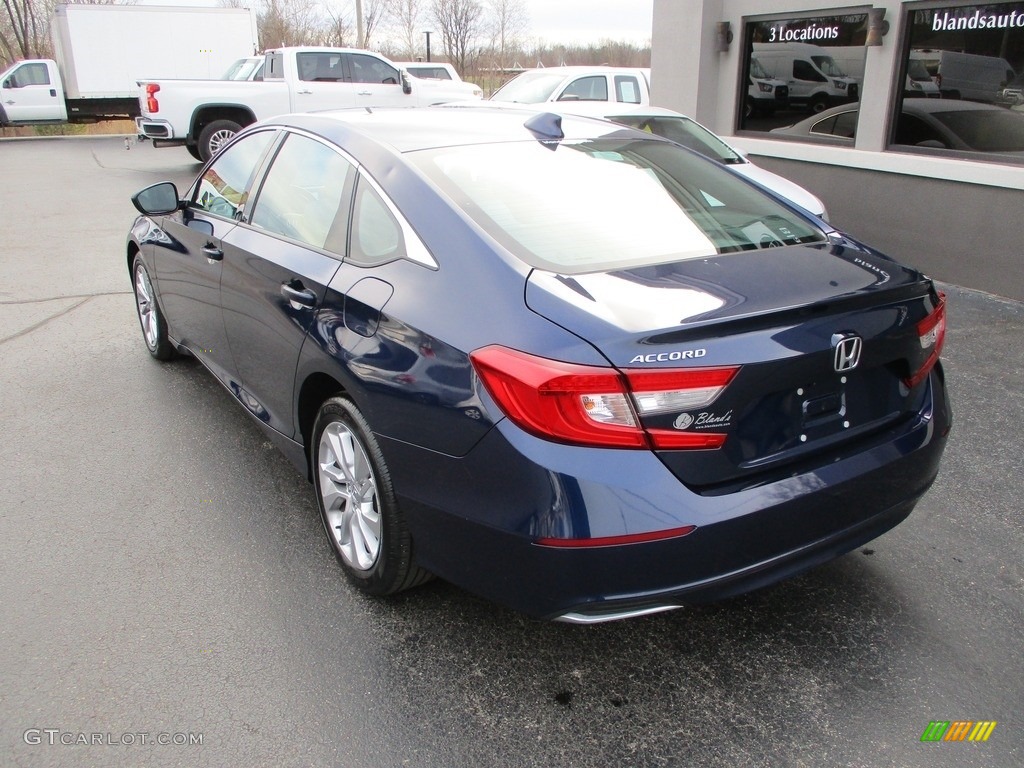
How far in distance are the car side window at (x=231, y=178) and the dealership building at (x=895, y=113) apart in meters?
5.66

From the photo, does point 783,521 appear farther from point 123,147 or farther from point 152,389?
point 123,147

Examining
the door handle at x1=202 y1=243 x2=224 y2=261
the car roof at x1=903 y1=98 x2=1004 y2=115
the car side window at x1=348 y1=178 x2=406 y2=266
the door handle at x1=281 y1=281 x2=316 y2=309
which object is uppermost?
the car roof at x1=903 y1=98 x2=1004 y2=115

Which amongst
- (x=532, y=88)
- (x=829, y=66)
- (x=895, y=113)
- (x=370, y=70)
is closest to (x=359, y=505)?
(x=895, y=113)

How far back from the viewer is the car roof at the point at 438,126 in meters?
3.20

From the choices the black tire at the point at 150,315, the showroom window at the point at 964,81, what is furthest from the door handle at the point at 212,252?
the showroom window at the point at 964,81

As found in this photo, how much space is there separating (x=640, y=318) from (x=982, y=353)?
4.26m

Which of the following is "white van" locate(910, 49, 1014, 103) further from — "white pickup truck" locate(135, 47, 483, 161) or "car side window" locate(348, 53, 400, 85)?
"car side window" locate(348, 53, 400, 85)

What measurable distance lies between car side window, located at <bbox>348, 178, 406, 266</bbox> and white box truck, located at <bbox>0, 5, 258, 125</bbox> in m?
25.3

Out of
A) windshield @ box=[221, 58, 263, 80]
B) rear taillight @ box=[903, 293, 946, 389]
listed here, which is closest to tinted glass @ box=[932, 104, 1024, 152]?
rear taillight @ box=[903, 293, 946, 389]

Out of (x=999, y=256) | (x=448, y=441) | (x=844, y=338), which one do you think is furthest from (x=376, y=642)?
(x=999, y=256)

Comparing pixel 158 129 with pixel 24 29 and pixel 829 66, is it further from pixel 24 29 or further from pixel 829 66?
pixel 24 29

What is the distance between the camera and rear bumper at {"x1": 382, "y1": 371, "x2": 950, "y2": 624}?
2.15 metres

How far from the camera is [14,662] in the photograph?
2.74 meters

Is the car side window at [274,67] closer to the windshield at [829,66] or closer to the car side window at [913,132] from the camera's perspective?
the windshield at [829,66]
